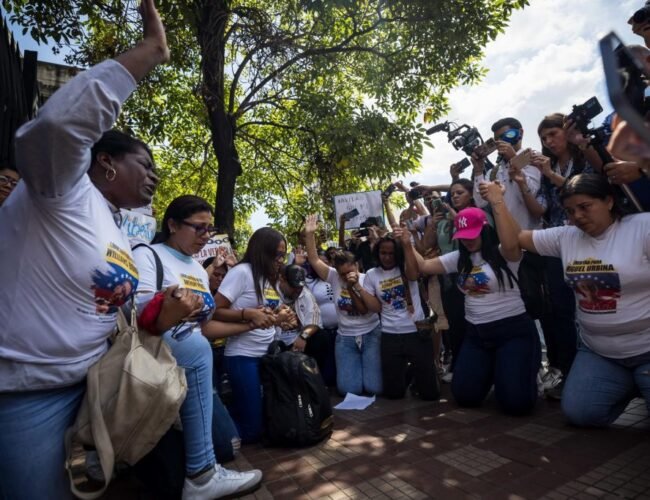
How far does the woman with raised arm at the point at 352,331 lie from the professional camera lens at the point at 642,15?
328 cm

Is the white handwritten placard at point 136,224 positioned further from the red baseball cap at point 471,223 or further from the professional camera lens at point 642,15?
the professional camera lens at point 642,15

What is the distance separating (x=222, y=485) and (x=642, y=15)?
11.5 feet

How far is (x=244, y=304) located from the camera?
3709 millimetres

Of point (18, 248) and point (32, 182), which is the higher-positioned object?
point (32, 182)

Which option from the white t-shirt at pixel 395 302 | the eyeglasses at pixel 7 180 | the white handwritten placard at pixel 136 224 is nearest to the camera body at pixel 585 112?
the white t-shirt at pixel 395 302

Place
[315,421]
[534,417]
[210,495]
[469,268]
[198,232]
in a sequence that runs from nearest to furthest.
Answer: [210,495], [198,232], [315,421], [534,417], [469,268]

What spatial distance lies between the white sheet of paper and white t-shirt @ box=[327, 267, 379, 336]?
77 cm

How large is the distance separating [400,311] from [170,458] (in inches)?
119

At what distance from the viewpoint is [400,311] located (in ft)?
15.7

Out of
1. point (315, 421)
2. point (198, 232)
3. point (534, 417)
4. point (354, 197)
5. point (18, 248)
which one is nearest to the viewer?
point (18, 248)

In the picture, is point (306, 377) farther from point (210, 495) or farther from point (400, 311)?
point (400, 311)

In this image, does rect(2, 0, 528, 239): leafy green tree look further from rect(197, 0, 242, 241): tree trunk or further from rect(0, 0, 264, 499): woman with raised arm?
rect(0, 0, 264, 499): woman with raised arm

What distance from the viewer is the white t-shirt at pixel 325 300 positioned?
18.2ft

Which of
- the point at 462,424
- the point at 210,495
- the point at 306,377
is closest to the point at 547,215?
the point at 462,424
